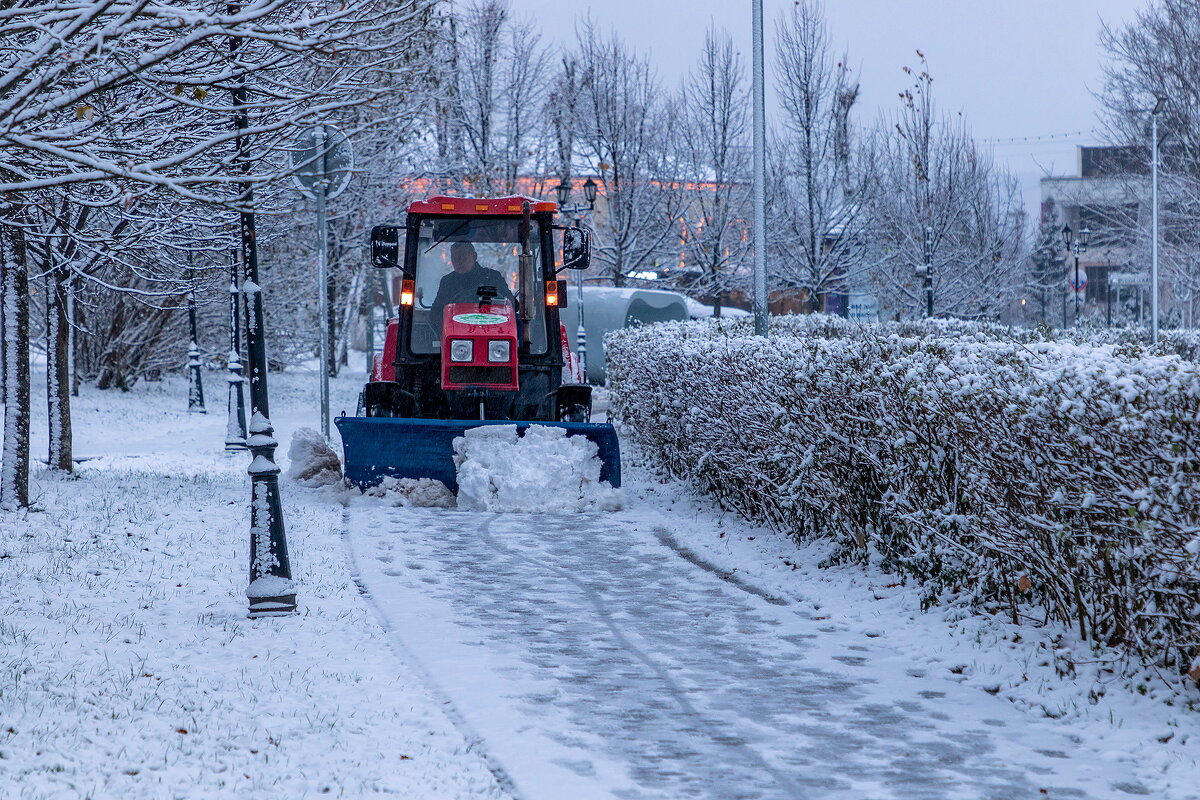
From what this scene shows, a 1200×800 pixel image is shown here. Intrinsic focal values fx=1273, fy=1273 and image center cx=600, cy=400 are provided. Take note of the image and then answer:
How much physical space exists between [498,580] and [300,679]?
259 cm

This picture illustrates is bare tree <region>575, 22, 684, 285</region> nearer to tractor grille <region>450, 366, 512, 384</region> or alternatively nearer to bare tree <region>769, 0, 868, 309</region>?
bare tree <region>769, 0, 868, 309</region>

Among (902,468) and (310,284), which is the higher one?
(310,284)

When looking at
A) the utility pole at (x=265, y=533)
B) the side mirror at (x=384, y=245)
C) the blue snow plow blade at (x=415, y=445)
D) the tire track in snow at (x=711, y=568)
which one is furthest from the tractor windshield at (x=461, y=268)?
the utility pole at (x=265, y=533)

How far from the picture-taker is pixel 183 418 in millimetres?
22688

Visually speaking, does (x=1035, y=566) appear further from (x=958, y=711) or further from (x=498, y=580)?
(x=498, y=580)

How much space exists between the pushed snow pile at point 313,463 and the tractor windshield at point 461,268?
4.48 feet

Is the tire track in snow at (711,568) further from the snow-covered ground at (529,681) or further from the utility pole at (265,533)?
the utility pole at (265,533)

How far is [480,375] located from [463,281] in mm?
1082

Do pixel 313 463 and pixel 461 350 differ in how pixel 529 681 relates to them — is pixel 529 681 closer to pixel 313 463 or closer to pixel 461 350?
pixel 461 350

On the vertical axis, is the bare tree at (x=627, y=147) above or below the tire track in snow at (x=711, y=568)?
above

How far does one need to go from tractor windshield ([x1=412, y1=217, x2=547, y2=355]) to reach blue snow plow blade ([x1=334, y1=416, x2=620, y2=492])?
151 cm

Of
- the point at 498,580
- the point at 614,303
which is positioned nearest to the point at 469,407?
the point at 498,580

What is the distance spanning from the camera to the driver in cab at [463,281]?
40.8 ft

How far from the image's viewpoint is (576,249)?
38.3 feet
